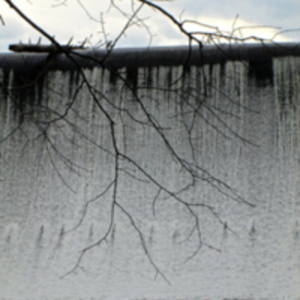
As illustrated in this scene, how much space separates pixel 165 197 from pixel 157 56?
894 mm

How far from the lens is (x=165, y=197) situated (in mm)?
3318

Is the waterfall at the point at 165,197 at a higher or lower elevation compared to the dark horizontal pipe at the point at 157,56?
lower

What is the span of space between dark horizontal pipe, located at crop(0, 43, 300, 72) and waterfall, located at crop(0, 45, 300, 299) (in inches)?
1.4

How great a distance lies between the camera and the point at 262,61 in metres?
3.29

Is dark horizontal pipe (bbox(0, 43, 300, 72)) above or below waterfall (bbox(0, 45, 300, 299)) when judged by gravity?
above

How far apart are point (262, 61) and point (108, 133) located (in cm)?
105

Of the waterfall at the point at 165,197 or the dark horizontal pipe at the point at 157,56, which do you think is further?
the dark horizontal pipe at the point at 157,56

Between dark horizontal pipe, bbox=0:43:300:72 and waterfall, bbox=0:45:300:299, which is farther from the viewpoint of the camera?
dark horizontal pipe, bbox=0:43:300:72

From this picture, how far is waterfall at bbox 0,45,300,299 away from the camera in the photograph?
3.19 meters

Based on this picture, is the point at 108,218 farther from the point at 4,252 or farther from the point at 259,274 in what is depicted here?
the point at 259,274

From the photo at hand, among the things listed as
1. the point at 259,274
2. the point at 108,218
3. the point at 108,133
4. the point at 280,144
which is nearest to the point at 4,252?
the point at 108,218

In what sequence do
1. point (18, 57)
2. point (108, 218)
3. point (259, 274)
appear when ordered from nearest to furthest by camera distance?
point (259, 274), point (108, 218), point (18, 57)

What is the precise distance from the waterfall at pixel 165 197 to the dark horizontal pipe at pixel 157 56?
1.4 inches

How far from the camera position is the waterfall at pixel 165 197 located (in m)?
3.19
